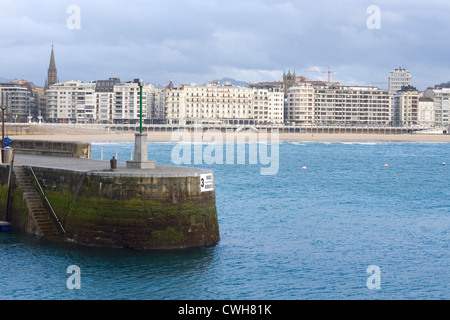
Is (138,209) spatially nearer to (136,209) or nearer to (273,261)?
(136,209)

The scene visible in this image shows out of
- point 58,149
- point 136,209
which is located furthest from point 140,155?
point 58,149

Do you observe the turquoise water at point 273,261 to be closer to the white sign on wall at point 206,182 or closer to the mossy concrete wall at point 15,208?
the mossy concrete wall at point 15,208

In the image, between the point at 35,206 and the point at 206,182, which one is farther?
the point at 35,206

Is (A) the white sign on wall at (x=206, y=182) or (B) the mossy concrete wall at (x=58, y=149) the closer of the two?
(A) the white sign on wall at (x=206, y=182)

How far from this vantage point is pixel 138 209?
26078 mm

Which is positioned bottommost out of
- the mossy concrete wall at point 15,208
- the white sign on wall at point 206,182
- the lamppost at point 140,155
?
the mossy concrete wall at point 15,208

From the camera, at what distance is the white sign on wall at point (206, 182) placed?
2739 centimetres

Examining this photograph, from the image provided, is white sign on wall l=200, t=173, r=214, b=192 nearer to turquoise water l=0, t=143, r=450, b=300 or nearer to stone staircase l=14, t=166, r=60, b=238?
turquoise water l=0, t=143, r=450, b=300

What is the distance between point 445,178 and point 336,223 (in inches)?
1409

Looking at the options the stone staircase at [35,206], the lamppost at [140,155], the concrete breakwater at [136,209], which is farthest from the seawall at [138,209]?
the stone staircase at [35,206]

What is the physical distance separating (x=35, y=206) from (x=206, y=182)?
742 cm

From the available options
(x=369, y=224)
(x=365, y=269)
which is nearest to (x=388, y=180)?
(x=369, y=224)

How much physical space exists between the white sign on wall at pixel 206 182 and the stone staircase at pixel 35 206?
6200 mm

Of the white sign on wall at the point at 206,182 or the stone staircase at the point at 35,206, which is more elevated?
the white sign on wall at the point at 206,182
